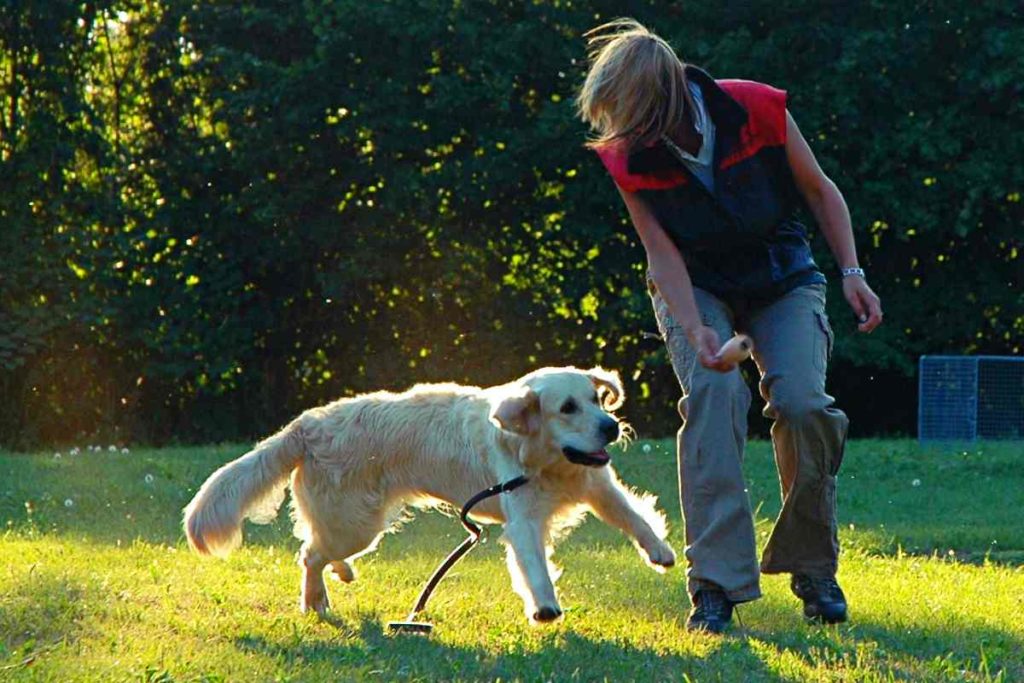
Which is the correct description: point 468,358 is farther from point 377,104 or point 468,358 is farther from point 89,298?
point 89,298

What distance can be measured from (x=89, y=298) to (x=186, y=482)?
23.1ft

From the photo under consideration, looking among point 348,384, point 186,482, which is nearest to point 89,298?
point 348,384

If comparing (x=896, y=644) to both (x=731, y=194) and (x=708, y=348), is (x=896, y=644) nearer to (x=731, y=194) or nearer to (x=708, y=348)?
(x=708, y=348)

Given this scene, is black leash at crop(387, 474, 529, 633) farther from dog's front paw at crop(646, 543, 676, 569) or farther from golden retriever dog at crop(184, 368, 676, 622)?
dog's front paw at crop(646, 543, 676, 569)

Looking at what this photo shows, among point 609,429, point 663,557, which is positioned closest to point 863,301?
point 609,429

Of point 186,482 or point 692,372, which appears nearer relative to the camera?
point 692,372

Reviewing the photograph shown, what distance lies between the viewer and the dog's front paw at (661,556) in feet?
19.1

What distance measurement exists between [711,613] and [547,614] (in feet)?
1.88

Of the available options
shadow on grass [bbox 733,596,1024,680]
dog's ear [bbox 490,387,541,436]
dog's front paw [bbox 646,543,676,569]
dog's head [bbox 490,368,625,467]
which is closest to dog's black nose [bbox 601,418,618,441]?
dog's head [bbox 490,368,625,467]

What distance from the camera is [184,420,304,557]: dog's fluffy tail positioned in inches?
239

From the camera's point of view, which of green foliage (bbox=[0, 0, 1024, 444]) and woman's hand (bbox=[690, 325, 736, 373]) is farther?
green foliage (bbox=[0, 0, 1024, 444])

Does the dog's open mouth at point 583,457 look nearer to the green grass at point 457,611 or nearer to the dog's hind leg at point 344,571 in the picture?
the green grass at point 457,611

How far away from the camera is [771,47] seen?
16125 mm

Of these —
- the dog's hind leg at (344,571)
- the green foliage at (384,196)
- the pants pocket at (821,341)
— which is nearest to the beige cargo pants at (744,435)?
the pants pocket at (821,341)
